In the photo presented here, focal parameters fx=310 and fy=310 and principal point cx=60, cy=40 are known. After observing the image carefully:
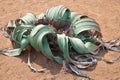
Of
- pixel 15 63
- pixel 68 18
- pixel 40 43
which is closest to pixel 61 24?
pixel 68 18

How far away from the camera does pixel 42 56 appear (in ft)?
9.80

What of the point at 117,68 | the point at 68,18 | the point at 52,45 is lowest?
the point at 117,68

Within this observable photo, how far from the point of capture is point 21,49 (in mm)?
2984

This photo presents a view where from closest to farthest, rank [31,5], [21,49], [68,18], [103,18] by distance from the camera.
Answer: [21,49] → [68,18] → [103,18] → [31,5]

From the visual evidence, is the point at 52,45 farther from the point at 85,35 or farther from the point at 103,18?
the point at 103,18

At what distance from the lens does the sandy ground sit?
2.76m

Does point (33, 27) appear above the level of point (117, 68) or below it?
above

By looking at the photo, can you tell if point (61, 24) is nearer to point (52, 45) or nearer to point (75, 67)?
point (52, 45)

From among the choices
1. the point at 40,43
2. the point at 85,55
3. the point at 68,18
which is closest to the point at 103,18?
the point at 68,18

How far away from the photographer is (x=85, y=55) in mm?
2926

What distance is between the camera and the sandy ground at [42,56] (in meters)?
2.76

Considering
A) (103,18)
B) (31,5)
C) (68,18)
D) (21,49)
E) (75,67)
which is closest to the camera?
(75,67)

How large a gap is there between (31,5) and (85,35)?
3.69 ft

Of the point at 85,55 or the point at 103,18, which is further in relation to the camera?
the point at 103,18
